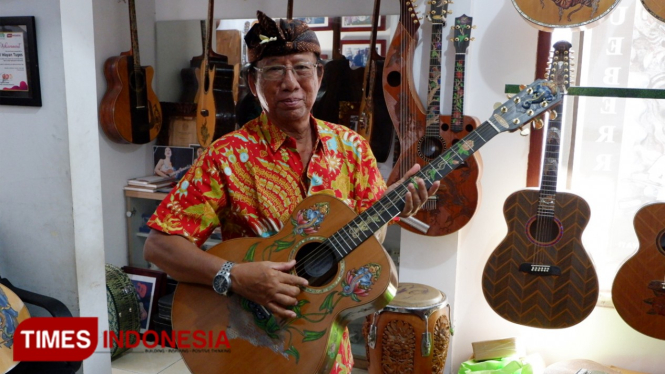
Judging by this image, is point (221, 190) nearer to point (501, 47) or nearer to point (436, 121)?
point (436, 121)

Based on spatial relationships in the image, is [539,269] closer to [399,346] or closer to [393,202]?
[399,346]

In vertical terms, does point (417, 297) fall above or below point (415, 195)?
below

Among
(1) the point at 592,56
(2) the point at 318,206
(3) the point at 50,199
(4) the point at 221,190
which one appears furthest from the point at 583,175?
(3) the point at 50,199

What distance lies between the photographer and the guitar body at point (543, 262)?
244 centimetres

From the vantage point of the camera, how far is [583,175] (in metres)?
2.71

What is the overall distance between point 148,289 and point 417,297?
189 centimetres

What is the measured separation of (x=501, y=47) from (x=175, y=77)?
2.08 metres

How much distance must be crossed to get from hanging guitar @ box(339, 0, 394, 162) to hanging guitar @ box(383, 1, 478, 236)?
215mm

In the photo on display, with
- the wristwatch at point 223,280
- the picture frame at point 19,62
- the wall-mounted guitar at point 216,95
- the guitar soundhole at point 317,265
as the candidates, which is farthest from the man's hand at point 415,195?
the wall-mounted guitar at point 216,95

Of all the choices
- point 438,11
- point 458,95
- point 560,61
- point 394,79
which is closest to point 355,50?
point 394,79

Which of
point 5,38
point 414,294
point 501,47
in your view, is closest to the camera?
point 5,38

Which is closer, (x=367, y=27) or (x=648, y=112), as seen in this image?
(x=648, y=112)

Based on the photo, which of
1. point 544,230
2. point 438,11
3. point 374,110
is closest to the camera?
point 544,230

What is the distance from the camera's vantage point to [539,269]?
248 centimetres
